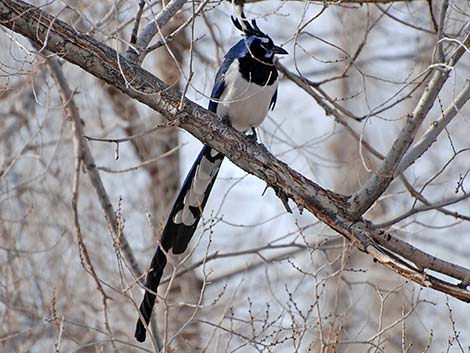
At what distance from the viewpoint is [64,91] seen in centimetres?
396

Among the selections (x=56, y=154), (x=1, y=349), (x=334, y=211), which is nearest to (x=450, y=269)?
(x=334, y=211)

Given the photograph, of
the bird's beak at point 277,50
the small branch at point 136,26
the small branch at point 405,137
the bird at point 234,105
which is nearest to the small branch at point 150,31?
the small branch at point 136,26

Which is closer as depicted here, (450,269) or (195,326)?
(450,269)

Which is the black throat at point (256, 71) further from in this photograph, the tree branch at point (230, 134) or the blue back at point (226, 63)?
the tree branch at point (230, 134)

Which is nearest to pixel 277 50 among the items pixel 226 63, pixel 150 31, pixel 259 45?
pixel 259 45

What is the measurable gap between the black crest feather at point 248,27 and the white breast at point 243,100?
0.16 metres

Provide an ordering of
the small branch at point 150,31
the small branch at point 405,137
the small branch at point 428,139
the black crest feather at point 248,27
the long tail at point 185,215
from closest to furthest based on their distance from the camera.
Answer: the small branch at point 405,137 < the small branch at point 428,139 < the small branch at point 150,31 < the long tail at point 185,215 < the black crest feather at point 248,27

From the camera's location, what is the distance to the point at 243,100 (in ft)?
12.7

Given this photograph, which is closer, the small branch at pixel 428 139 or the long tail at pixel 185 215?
the small branch at pixel 428 139

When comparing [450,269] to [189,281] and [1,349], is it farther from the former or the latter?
[189,281]

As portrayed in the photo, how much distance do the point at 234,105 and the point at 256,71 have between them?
19 cm

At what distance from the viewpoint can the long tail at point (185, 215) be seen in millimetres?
3637

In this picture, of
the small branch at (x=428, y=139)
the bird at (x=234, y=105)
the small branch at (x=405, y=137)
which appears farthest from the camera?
the bird at (x=234, y=105)

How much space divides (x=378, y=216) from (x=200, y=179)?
1.83 metres
